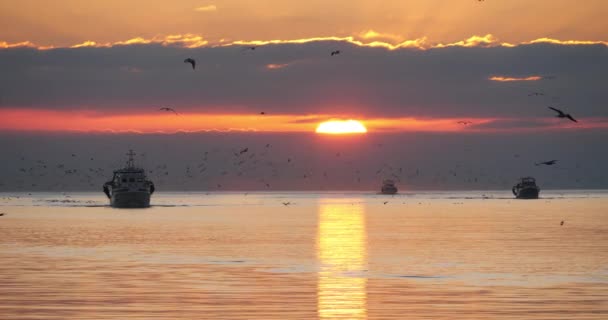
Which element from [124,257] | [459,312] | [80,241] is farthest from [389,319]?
[80,241]

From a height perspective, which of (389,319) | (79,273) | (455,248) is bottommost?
(389,319)

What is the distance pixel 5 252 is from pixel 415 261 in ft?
103

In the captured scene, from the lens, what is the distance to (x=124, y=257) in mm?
77125

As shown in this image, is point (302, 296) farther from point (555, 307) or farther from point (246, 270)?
point (246, 270)

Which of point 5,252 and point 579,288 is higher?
point 5,252

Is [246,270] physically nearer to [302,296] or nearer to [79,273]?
[79,273]

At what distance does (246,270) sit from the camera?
65.1m

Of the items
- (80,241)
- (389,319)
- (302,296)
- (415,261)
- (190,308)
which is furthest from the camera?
(80,241)

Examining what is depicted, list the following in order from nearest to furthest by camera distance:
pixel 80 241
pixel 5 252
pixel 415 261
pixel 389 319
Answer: pixel 389 319, pixel 415 261, pixel 5 252, pixel 80 241

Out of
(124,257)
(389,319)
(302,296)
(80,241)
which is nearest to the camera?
(389,319)

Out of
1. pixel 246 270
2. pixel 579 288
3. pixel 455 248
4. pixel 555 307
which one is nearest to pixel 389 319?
pixel 555 307

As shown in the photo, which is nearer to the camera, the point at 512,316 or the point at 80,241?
the point at 512,316

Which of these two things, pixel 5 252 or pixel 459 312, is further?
pixel 5 252

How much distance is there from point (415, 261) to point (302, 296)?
2396 cm
